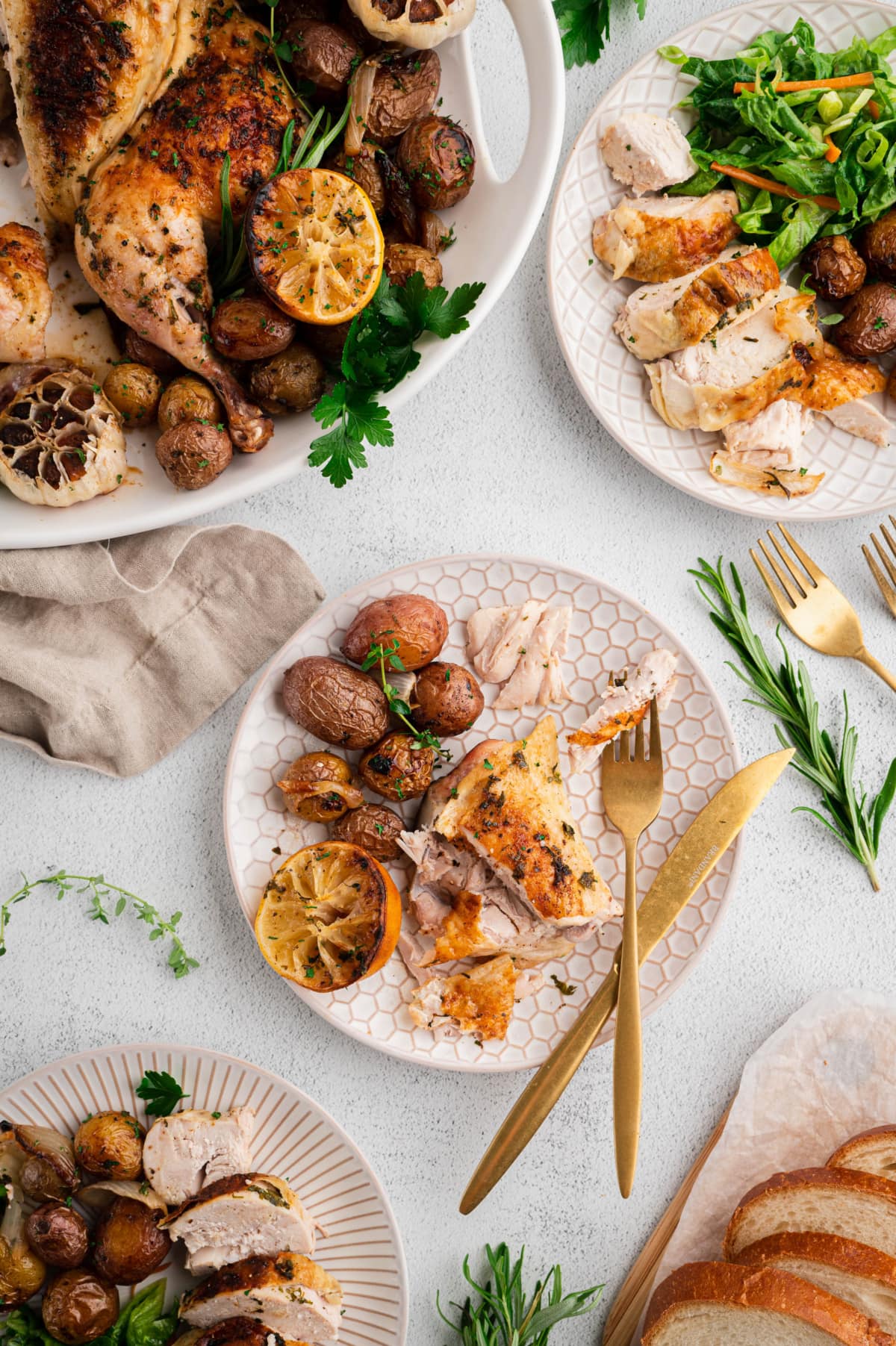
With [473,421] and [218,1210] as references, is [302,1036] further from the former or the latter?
[473,421]

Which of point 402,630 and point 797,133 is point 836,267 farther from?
point 402,630

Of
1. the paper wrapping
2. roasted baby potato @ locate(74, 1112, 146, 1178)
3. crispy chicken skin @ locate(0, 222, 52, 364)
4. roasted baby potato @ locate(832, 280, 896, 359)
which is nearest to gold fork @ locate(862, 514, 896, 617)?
roasted baby potato @ locate(832, 280, 896, 359)

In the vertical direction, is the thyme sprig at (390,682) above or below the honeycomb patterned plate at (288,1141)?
above

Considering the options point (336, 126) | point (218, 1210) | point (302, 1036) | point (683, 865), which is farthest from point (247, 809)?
point (336, 126)

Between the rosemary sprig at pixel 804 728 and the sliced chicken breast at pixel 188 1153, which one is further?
the rosemary sprig at pixel 804 728

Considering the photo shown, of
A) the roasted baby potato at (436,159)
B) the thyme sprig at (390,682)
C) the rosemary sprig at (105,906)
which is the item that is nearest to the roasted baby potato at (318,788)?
the thyme sprig at (390,682)

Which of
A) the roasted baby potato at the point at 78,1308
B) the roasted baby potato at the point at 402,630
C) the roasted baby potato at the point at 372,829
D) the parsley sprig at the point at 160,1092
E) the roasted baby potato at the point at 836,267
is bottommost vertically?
the roasted baby potato at the point at 78,1308

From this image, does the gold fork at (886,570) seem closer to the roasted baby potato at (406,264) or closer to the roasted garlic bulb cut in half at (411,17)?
the roasted baby potato at (406,264)
